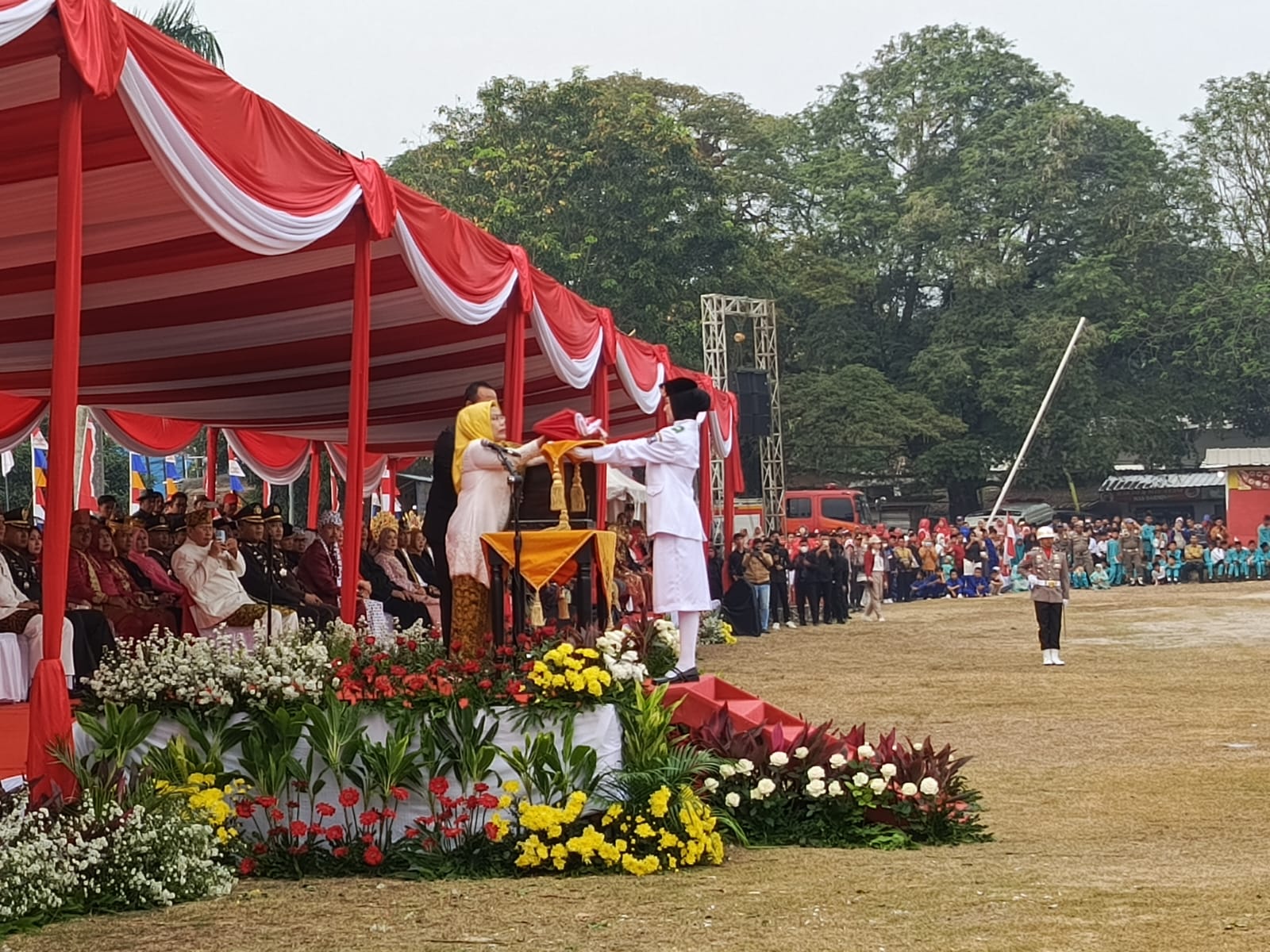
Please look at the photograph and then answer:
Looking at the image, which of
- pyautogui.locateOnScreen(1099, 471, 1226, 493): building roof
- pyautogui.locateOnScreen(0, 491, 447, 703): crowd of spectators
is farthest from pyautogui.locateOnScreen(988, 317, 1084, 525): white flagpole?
pyautogui.locateOnScreen(0, 491, 447, 703): crowd of spectators

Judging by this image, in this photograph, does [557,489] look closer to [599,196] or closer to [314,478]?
[314,478]

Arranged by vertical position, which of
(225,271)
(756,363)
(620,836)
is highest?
(756,363)

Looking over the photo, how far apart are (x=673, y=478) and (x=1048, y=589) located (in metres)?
8.65

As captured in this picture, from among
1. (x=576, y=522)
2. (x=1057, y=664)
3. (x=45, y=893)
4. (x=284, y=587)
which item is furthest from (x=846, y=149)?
(x=45, y=893)

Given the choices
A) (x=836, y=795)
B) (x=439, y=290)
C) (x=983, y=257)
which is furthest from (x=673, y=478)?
(x=983, y=257)

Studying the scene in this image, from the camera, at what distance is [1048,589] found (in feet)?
57.1

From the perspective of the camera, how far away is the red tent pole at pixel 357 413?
31.2 feet

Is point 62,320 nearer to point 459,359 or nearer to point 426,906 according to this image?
point 426,906

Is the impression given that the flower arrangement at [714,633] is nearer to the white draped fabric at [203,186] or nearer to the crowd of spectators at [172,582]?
the crowd of spectators at [172,582]

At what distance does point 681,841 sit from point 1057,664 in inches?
452

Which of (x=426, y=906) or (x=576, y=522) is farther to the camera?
(x=576, y=522)

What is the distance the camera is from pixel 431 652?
7.79m

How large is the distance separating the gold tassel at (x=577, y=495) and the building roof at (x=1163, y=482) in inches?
1784

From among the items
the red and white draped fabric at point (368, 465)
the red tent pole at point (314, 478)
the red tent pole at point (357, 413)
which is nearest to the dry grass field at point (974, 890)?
the red tent pole at point (357, 413)
